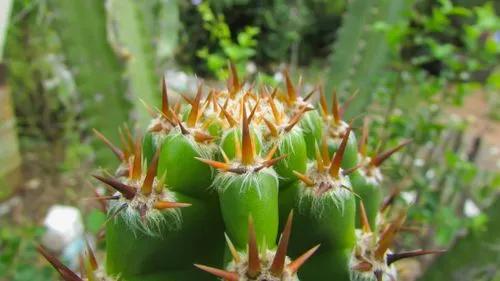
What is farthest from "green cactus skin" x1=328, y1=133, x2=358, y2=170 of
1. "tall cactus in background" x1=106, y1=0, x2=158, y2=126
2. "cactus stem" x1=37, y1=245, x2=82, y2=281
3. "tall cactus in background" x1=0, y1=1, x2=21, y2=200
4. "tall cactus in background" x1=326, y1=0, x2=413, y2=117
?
"tall cactus in background" x1=0, y1=1, x2=21, y2=200

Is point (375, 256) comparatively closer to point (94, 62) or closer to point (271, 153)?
point (271, 153)

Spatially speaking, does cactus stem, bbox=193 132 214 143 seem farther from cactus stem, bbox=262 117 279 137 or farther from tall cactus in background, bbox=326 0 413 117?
tall cactus in background, bbox=326 0 413 117

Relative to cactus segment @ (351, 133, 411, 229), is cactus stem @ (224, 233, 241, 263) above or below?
above

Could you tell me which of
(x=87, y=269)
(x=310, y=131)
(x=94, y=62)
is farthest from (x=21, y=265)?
(x=310, y=131)

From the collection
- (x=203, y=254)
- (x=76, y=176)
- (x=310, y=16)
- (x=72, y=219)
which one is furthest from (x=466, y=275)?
(x=310, y=16)

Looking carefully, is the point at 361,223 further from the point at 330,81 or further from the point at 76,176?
the point at 76,176

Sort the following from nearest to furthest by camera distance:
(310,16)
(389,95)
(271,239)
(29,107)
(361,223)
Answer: (271,239) < (361,223) < (389,95) < (29,107) < (310,16)
